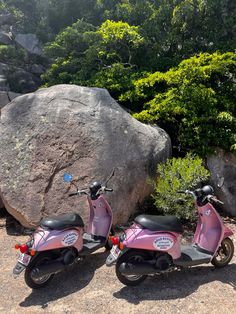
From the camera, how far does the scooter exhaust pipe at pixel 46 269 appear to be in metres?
4.22

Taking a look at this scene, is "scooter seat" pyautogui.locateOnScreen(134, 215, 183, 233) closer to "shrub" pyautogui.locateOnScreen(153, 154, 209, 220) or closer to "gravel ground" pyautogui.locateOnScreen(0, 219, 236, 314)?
"gravel ground" pyautogui.locateOnScreen(0, 219, 236, 314)

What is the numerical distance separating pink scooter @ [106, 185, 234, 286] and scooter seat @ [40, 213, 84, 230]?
639 mm

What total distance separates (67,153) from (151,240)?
2.70 metres

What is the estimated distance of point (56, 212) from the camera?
19.5ft

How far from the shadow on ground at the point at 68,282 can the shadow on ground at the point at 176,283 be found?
1.92 feet

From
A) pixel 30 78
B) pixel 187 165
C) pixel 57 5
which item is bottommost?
pixel 30 78

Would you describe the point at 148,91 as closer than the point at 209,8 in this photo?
Yes

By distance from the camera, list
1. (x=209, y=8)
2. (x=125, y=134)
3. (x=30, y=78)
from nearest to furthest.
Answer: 1. (x=125, y=134)
2. (x=209, y=8)
3. (x=30, y=78)

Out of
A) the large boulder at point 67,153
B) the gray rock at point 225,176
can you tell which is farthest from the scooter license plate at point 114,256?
the gray rock at point 225,176

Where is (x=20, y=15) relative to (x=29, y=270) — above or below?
above

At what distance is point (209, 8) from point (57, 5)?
8823 millimetres

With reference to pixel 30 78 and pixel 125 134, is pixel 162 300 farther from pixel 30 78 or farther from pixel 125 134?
pixel 30 78

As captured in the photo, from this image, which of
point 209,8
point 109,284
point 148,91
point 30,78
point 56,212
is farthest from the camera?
point 30,78

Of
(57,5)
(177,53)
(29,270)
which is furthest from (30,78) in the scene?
(29,270)
